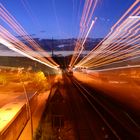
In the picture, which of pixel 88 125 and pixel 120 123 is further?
pixel 88 125

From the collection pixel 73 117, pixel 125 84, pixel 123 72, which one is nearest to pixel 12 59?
pixel 123 72

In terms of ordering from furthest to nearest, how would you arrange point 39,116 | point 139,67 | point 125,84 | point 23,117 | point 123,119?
point 139,67
point 125,84
point 39,116
point 123,119
point 23,117

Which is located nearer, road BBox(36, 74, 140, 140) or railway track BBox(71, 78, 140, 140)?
railway track BBox(71, 78, 140, 140)

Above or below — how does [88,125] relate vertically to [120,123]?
below

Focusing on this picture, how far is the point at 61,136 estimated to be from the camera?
1287 centimetres

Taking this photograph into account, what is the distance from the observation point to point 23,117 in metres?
14.7

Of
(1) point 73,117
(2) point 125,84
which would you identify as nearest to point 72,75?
(2) point 125,84

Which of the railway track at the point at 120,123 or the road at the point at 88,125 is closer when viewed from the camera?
the railway track at the point at 120,123

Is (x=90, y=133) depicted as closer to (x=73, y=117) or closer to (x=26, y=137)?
(x=26, y=137)

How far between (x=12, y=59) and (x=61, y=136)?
4420 centimetres

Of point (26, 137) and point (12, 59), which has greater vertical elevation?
point (12, 59)

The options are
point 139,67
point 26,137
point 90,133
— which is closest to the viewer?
point 26,137

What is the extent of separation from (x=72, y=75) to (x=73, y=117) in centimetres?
6448

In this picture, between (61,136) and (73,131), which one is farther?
(73,131)
